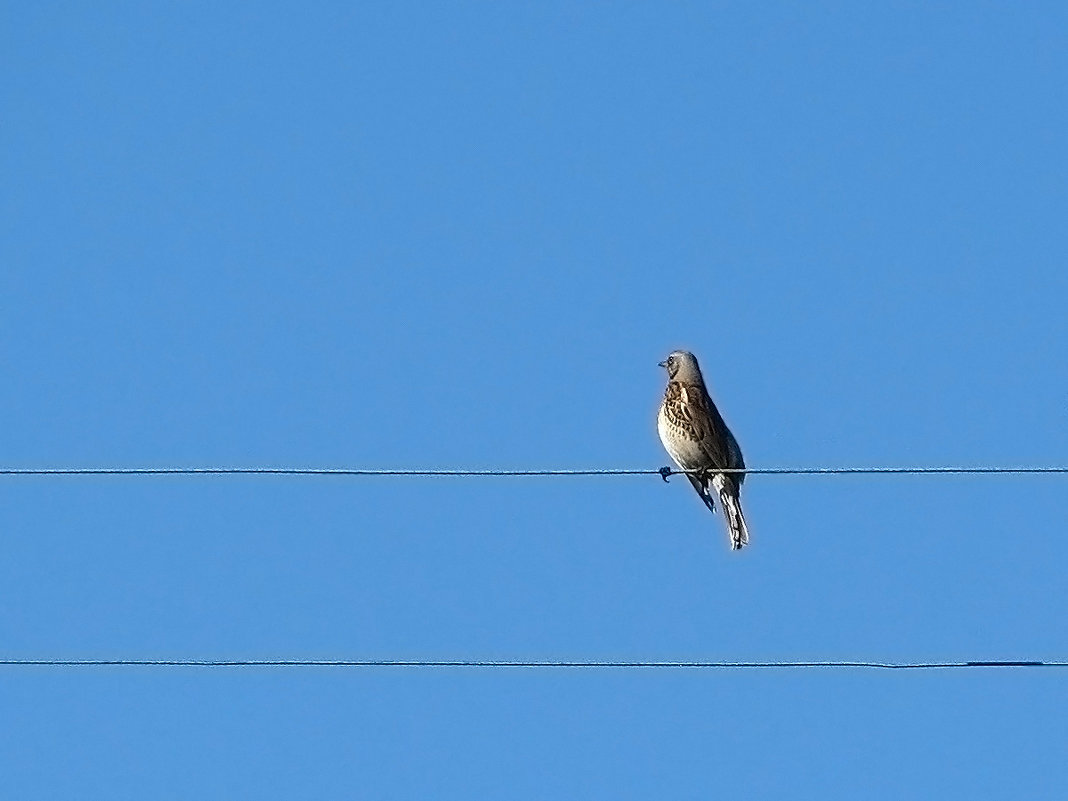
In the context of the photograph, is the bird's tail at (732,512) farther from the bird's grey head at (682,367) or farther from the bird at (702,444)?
the bird's grey head at (682,367)

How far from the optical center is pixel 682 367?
16.0 metres

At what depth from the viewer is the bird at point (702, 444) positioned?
48.4ft

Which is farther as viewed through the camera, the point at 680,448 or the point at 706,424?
the point at 706,424

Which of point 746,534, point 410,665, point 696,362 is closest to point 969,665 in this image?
point 410,665

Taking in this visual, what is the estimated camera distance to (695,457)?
1495 cm

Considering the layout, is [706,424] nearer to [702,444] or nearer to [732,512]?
[702,444]

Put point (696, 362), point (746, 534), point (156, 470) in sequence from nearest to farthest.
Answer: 1. point (156, 470)
2. point (746, 534)
3. point (696, 362)

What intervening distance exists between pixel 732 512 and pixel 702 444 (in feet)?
1.70

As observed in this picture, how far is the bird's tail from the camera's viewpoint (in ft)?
48.3

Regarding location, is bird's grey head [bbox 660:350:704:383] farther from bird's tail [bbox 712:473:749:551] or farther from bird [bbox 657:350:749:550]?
bird's tail [bbox 712:473:749:551]

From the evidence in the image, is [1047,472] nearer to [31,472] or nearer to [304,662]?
[304,662]

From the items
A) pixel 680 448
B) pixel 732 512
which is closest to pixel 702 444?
pixel 680 448

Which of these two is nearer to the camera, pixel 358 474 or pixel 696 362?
pixel 358 474

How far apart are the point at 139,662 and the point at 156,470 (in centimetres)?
83
